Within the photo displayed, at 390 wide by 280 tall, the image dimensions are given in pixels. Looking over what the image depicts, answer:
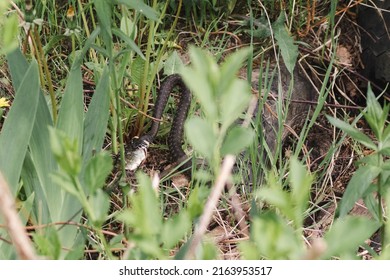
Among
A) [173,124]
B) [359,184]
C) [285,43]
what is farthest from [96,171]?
[285,43]

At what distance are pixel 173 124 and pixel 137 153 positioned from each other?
0.23m

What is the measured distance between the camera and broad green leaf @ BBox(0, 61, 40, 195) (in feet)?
6.65

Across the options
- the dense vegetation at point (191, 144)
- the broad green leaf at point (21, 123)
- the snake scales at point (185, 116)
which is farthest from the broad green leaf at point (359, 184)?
the snake scales at point (185, 116)

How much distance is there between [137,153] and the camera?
2963 mm

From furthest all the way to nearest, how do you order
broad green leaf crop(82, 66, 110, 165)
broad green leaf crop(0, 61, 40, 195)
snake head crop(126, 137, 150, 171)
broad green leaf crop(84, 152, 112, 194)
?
snake head crop(126, 137, 150, 171), broad green leaf crop(82, 66, 110, 165), broad green leaf crop(0, 61, 40, 195), broad green leaf crop(84, 152, 112, 194)

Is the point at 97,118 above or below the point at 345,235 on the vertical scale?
below

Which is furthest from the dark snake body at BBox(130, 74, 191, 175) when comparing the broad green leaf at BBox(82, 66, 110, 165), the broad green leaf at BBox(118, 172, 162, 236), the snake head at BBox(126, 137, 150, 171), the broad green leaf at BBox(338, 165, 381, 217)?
the broad green leaf at BBox(118, 172, 162, 236)

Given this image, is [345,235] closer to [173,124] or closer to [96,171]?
[96,171]

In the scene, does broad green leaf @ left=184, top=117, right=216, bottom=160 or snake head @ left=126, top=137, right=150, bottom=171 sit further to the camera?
snake head @ left=126, top=137, right=150, bottom=171

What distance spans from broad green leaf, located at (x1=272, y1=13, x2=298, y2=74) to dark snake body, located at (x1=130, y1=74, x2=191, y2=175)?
0.49 metres

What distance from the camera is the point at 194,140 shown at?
1.07 m

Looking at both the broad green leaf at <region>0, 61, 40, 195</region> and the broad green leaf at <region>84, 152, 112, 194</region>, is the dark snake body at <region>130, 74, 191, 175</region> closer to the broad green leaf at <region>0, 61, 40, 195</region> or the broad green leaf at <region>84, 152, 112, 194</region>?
the broad green leaf at <region>0, 61, 40, 195</region>

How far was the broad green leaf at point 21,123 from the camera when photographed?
6.65 ft

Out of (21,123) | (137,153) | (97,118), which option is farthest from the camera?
(137,153)
